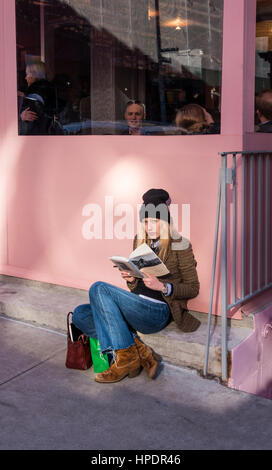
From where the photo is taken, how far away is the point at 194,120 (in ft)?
13.2

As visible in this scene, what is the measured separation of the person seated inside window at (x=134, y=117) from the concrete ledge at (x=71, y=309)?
132 cm

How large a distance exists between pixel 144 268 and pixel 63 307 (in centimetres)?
114

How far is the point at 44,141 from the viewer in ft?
16.2

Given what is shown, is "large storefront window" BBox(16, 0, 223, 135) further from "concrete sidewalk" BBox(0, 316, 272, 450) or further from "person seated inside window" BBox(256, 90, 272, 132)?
"concrete sidewalk" BBox(0, 316, 272, 450)

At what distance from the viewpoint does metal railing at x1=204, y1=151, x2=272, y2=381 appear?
11.6 feet

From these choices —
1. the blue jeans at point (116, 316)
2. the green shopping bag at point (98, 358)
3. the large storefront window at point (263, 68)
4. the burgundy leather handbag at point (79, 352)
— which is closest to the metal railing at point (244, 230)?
the large storefront window at point (263, 68)

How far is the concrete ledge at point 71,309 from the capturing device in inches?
145

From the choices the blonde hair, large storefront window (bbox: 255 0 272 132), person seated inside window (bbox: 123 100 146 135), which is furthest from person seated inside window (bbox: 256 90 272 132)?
the blonde hair

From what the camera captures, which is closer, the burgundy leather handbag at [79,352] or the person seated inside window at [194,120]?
the burgundy leather handbag at [79,352]

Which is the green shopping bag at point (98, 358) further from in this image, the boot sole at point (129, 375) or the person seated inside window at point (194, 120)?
the person seated inside window at point (194, 120)

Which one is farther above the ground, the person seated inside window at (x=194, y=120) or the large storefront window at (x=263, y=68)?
the large storefront window at (x=263, y=68)

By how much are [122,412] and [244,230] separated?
4.59 ft

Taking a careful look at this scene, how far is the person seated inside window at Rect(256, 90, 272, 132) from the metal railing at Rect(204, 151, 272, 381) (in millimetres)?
203
